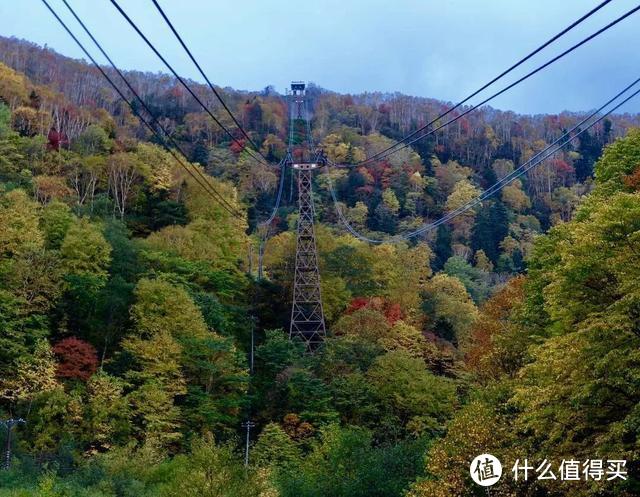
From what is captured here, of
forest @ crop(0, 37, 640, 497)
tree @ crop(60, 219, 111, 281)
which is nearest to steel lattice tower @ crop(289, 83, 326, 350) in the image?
forest @ crop(0, 37, 640, 497)

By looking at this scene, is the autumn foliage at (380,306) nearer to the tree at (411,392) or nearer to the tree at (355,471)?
the tree at (411,392)

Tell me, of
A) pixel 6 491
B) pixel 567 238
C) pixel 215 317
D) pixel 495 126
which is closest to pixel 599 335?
pixel 567 238

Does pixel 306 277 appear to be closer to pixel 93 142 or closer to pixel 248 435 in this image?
pixel 248 435

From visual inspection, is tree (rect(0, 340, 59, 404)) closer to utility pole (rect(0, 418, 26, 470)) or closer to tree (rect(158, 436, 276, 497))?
utility pole (rect(0, 418, 26, 470))

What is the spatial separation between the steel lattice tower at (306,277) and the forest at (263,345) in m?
0.94

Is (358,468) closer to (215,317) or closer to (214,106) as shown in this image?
(215,317)

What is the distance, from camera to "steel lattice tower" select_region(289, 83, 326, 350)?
3300 cm

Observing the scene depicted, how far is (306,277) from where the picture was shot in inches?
1342

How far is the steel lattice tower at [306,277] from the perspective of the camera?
33.0 meters

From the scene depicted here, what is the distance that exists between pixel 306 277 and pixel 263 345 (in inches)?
184

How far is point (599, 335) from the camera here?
1261cm

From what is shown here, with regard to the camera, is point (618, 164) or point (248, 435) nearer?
point (618, 164)

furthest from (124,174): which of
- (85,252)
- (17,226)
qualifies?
(17,226)

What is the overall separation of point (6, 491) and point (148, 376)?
7390 millimetres
